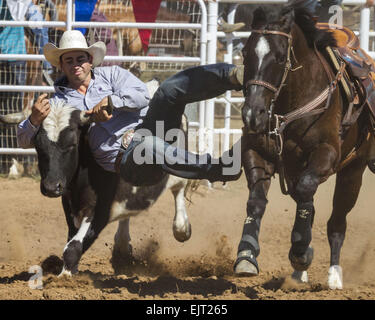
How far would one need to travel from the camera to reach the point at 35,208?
704 cm

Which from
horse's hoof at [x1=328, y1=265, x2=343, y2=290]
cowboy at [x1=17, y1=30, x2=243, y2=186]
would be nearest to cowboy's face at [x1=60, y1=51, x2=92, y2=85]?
cowboy at [x1=17, y1=30, x2=243, y2=186]

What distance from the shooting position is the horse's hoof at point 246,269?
155 inches

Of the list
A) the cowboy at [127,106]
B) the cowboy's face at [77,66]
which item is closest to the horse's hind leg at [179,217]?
the cowboy at [127,106]

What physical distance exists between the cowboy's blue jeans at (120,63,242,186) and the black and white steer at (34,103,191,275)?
0.69 feet

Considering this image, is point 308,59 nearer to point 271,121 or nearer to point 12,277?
point 271,121

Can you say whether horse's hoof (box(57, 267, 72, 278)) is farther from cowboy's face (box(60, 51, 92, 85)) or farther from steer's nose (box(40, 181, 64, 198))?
cowboy's face (box(60, 51, 92, 85))

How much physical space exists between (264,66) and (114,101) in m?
1.10

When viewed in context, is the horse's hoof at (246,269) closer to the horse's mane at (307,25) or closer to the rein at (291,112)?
the rein at (291,112)

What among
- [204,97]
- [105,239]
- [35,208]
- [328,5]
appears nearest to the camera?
[204,97]

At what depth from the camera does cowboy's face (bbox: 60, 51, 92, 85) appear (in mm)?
4723

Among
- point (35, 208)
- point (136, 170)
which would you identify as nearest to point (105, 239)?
point (35, 208)

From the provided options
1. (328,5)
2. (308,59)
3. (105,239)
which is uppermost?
(328,5)

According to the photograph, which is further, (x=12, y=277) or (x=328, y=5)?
(x=328, y=5)

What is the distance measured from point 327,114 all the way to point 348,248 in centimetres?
219
